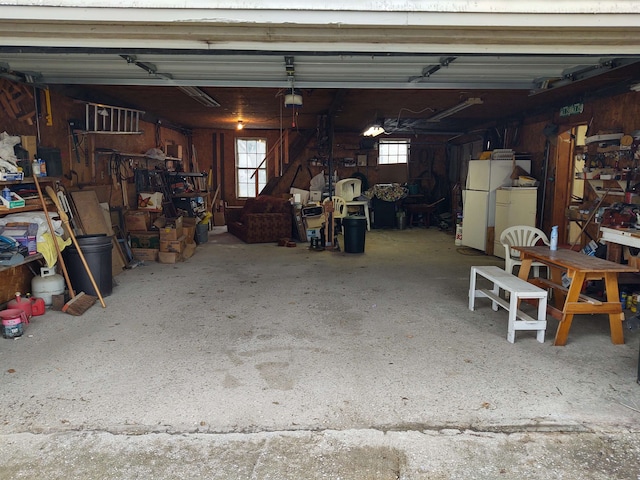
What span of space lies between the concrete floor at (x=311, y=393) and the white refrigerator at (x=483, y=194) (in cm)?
321

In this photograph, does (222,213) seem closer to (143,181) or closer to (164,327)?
(143,181)

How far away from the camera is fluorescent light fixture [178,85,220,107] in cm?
568

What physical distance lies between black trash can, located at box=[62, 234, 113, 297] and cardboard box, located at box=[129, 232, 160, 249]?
1989mm

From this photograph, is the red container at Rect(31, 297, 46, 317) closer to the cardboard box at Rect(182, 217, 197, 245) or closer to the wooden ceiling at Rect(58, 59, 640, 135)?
the wooden ceiling at Rect(58, 59, 640, 135)

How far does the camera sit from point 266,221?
866cm

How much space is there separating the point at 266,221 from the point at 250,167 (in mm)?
3740

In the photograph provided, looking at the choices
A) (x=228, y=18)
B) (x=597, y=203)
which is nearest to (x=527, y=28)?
(x=228, y=18)

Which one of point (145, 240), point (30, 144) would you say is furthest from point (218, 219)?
point (30, 144)

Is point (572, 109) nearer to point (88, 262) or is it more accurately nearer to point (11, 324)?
point (88, 262)

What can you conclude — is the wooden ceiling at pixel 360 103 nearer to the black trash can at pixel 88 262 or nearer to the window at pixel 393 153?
the window at pixel 393 153

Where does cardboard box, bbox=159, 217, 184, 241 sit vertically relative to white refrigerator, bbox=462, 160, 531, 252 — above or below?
below

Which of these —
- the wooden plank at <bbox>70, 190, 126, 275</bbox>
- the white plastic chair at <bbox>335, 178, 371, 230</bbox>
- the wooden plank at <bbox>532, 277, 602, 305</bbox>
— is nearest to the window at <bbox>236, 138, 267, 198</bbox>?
the white plastic chair at <bbox>335, 178, 371, 230</bbox>

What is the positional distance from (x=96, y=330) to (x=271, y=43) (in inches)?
113

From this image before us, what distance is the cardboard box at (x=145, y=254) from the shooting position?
6.64 metres
